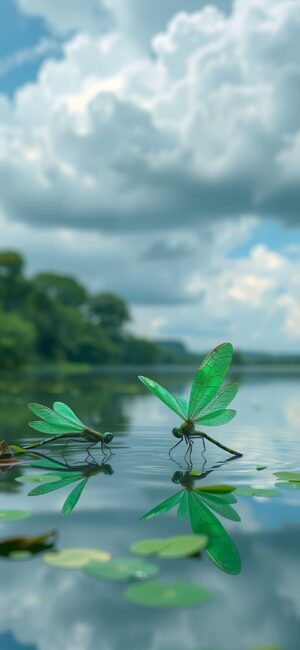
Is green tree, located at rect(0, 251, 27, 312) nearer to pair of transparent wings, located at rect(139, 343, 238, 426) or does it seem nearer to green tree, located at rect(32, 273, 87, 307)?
green tree, located at rect(32, 273, 87, 307)

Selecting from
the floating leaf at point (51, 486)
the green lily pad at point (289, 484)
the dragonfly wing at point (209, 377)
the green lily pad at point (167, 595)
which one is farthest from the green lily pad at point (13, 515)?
the dragonfly wing at point (209, 377)

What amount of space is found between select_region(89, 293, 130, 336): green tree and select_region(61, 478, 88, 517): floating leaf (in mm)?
71897

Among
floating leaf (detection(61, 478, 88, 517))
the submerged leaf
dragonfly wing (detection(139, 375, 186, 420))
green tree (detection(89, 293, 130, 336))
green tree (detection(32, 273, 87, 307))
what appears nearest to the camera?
the submerged leaf

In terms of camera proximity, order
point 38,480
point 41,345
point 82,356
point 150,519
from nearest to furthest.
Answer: point 150,519, point 38,480, point 41,345, point 82,356

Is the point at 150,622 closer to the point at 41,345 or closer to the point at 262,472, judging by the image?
the point at 262,472

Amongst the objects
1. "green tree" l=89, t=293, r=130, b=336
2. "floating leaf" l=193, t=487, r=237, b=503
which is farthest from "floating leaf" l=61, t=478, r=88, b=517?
"green tree" l=89, t=293, r=130, b=336

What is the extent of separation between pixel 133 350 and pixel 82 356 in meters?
11.0

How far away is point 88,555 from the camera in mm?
2049

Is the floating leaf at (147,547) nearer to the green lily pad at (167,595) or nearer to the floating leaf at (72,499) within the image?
the green lily pad at (167,595)

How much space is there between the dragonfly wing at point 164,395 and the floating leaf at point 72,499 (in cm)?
65

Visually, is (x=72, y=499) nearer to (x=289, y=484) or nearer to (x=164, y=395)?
(x=164, y=395)

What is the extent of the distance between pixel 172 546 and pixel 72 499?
3.48 feet

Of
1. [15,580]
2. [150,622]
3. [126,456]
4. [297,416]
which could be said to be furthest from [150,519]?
[297,416]

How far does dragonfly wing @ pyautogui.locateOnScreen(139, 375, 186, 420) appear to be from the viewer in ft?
11.6
